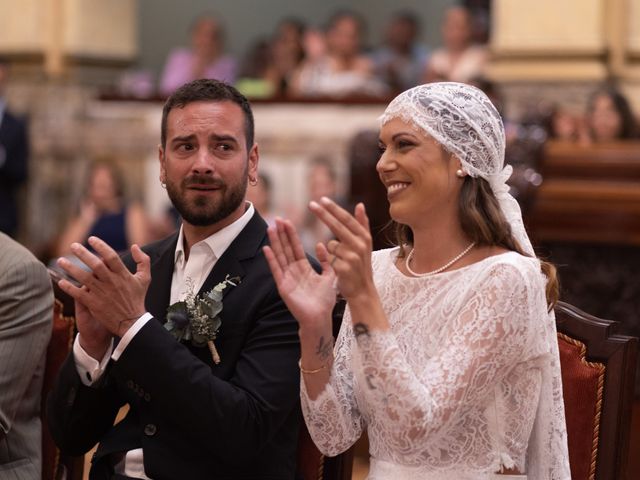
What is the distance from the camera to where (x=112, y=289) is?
9.02 ft

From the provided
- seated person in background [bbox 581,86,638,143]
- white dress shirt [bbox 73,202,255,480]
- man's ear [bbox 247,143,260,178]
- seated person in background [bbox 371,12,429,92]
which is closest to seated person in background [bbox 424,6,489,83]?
seated person in background [bbox 371,12,429,92]

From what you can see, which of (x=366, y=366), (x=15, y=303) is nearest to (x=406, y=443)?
(x=366, y=366)

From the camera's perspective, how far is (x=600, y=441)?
2926mm

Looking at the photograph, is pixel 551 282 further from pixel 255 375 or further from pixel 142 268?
pixel 142 268

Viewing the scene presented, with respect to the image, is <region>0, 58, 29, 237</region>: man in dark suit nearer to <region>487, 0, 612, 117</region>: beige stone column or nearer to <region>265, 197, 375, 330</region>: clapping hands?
<region>487, 0, 612, 117</region>: beige stone column

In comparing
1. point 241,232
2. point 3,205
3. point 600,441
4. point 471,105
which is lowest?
point 3,205

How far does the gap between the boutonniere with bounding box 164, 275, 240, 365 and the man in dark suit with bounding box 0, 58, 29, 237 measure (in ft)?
21.5

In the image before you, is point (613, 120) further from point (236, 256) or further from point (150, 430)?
point (150, 430)

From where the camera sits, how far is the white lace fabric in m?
2.57

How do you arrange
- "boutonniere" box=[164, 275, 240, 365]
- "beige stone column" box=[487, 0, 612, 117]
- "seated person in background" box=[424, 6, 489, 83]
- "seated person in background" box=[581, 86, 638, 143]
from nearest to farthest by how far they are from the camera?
"boutonniere" box=[164, 275, 240, 365] < "seated person in background" box=[581, 86, 638, 143] < "beige stone column" box=[487, 0, 612, 117] < "seated person in background" box=[424, 6, 489, 83]

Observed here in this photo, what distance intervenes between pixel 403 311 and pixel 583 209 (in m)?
4.00

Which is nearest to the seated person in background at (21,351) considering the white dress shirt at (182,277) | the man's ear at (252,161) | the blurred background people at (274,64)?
the white dress shirt at (182,277)

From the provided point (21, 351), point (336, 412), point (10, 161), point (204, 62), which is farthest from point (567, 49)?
point (336, 412)

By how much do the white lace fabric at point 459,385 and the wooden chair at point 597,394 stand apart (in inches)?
7.8
